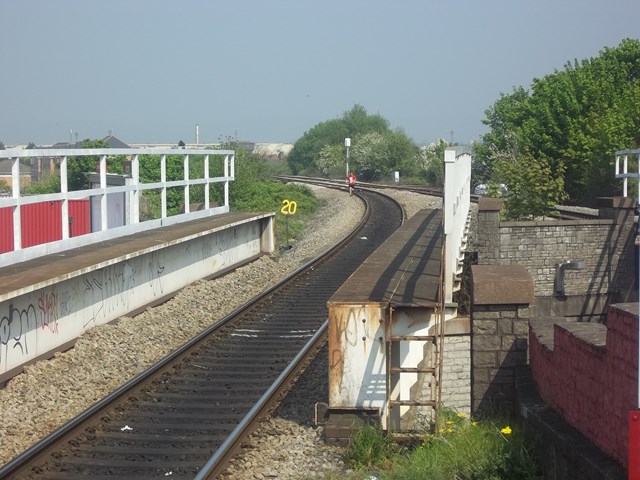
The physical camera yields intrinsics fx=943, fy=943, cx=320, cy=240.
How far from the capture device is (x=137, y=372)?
1075 centimetres

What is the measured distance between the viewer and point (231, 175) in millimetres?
20484

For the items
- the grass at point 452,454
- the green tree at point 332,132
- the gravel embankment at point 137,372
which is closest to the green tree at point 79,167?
the gravel embankment at point 137,372

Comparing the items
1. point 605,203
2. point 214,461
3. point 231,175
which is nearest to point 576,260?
point 605,203

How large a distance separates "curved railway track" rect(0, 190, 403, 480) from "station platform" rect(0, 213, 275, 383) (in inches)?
49.6

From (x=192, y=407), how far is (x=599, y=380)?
4.35 m

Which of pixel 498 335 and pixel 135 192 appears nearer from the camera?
pixel 498 335

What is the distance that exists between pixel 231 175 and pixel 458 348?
12692 millimetres

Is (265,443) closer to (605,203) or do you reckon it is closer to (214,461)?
(214,461)

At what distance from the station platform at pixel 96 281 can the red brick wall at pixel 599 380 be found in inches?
201

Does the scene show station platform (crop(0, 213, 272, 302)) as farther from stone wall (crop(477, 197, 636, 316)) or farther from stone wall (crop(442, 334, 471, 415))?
stone wall (crop(477, 197, 636, 316))

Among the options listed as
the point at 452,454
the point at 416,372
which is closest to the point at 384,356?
the point at 416,372

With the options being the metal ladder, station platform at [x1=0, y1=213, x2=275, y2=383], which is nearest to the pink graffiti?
station platform at [x1=0, y1=213, x2=275, y2=383]

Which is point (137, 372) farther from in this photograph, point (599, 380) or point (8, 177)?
point (8, 177)

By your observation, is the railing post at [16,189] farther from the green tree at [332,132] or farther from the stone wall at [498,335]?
the green tree at [332,132]
